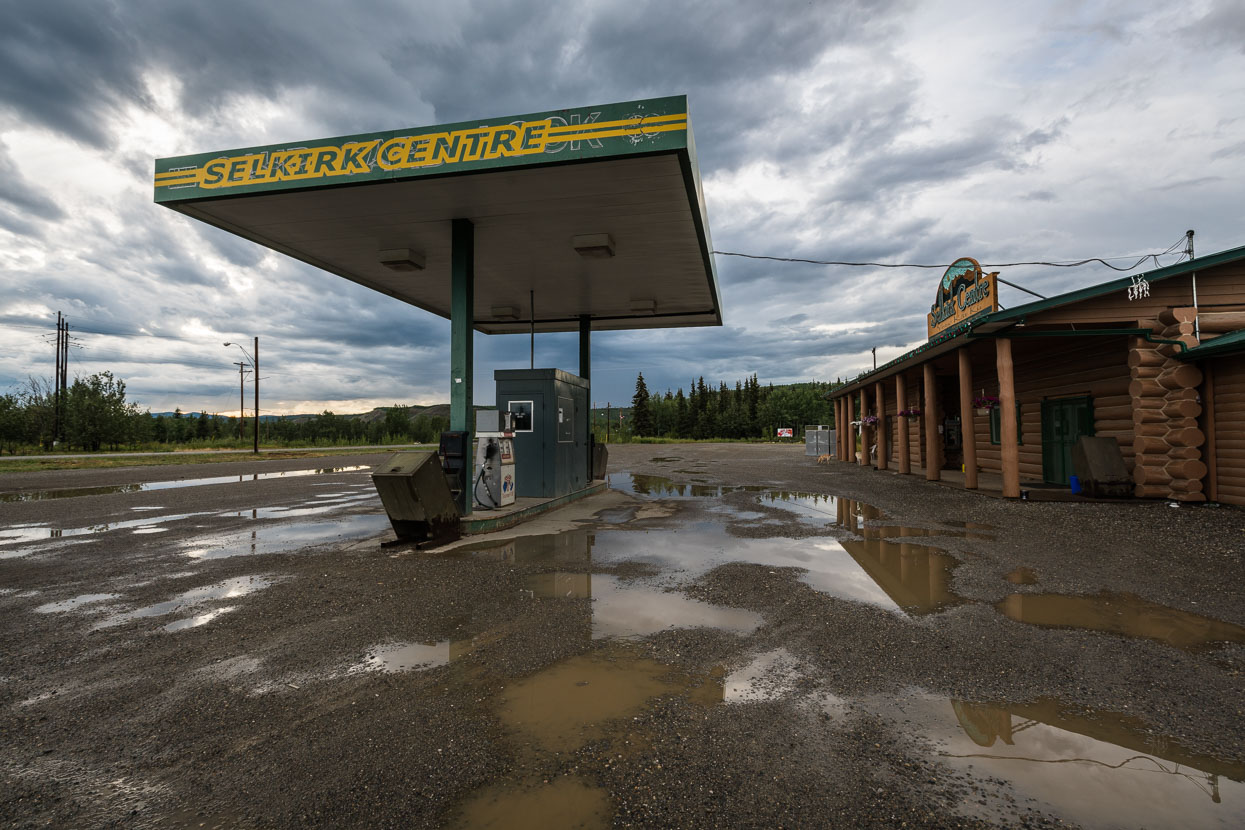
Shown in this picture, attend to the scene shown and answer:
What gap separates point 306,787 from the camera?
244 cm

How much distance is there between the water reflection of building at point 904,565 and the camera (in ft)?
16.5

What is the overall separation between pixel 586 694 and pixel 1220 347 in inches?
484

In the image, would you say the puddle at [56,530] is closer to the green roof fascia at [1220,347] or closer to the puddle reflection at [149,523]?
the puddle reflection at [149,523]

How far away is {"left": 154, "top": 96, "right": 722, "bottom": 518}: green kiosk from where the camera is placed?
7.33 metres

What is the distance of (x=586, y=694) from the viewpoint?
3271 millimetres

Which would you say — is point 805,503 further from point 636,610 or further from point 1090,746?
point 1090,746

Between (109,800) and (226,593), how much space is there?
3739 mm

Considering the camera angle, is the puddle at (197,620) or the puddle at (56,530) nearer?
the puddle at (197,620)

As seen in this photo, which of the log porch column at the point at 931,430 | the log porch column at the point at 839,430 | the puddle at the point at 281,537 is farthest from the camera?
the log porch column at the point at 839,430

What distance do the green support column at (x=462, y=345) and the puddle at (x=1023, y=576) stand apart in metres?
7.62

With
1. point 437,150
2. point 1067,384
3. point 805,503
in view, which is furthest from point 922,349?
point 437,150

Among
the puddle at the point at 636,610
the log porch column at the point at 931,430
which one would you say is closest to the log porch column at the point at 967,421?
the log porch column at the point at 931,430

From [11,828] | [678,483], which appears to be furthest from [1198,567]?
[678,483]

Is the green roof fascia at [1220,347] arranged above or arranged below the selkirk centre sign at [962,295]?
below
